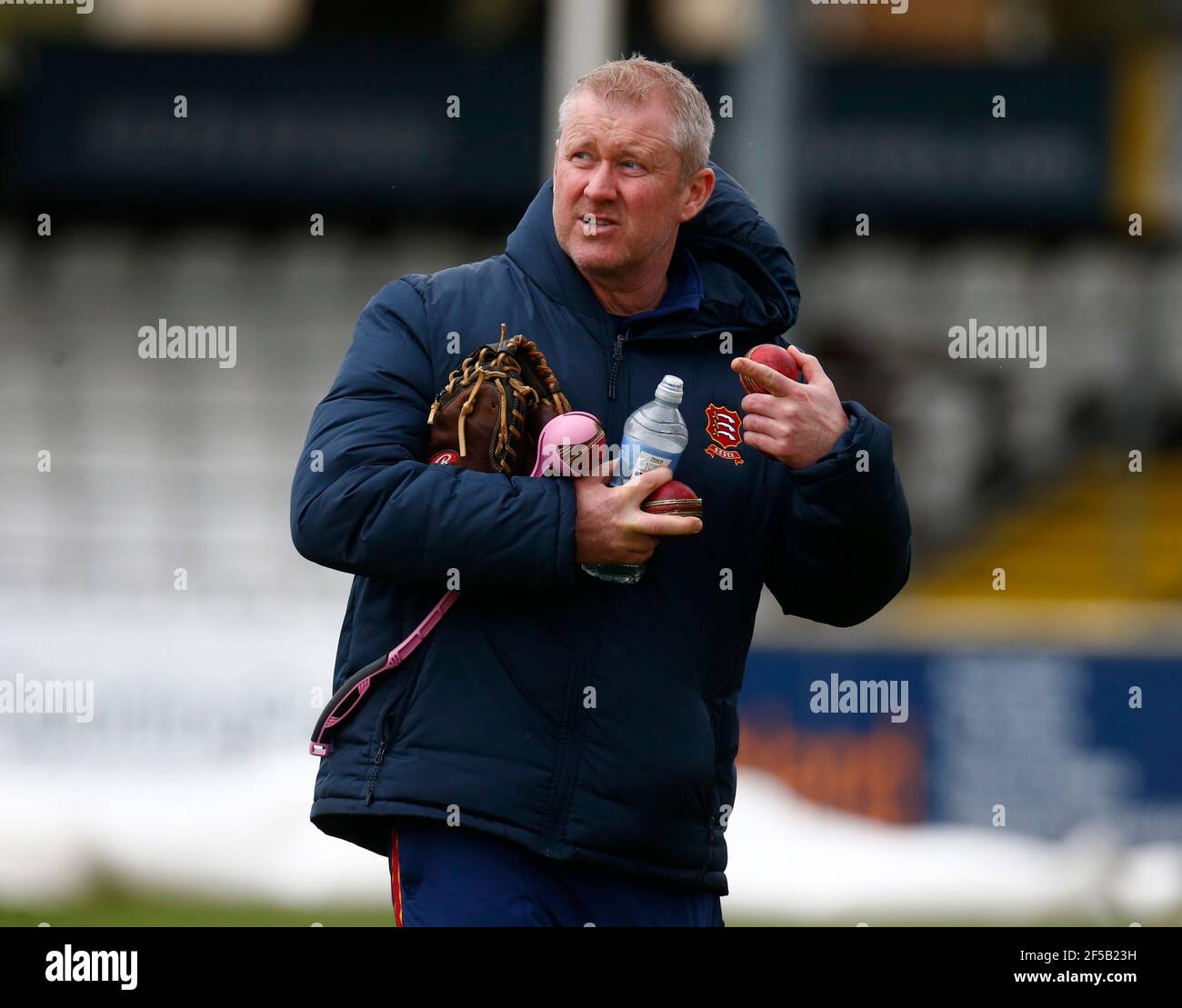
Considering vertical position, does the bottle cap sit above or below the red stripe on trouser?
above

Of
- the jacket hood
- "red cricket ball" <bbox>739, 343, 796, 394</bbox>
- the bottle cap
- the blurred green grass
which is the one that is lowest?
the blurred green grass

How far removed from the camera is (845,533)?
3.03 m

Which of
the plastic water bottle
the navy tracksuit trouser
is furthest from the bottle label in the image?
the navy tracksuit trouser

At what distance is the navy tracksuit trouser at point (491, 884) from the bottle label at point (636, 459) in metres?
0.55

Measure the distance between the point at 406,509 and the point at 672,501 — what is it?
37cm

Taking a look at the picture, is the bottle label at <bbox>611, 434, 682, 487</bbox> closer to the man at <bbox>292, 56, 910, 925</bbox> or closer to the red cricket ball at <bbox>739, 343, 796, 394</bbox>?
the man at <bbox>292, 56, 910, 925</bbox>

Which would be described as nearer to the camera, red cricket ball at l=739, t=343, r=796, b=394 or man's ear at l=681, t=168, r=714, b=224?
red cricket ball at l=739, t=343, r=796, b=394

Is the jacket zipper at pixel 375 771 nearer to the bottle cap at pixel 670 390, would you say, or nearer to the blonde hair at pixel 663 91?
the bottle cap at pixel 670 390

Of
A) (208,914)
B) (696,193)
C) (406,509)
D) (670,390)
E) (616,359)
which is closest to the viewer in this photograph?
(406,509)

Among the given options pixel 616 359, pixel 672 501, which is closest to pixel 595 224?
pixel 616 359

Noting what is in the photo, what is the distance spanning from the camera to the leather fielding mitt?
2.89 metres

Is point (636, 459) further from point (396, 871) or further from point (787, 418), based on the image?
point (396, 871)
